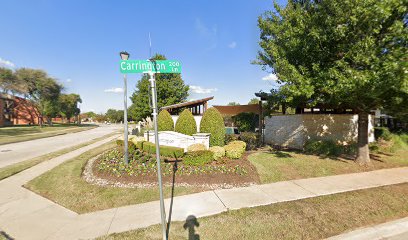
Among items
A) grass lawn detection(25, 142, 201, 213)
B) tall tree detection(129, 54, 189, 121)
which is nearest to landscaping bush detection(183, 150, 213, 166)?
grass lawn detection(25, 142, 201, 213)

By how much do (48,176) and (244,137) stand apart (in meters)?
11.9

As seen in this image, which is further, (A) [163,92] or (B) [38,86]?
(B) [38,86]

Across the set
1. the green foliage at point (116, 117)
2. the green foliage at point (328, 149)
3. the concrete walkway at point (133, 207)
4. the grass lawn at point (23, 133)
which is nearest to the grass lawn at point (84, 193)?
the concrete walkway at point (133, 207)

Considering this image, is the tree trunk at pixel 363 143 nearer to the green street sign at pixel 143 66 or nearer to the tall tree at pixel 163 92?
the green street sign at pixel 143 66

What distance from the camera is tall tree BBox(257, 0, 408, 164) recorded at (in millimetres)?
6047

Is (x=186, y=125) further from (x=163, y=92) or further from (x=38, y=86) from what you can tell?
(x=38, y=86)

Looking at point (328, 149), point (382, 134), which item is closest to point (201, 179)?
point (328, 149)

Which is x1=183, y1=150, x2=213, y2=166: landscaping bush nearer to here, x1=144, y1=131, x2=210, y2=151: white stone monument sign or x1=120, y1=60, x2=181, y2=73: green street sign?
x1=144, y1=131, x2=210, y2=151: white stone monument sign

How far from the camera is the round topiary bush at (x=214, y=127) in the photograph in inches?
451

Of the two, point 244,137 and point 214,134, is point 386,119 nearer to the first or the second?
point 244,137

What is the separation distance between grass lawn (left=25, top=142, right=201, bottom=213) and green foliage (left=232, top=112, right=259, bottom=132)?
588 inches

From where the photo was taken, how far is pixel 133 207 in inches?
207

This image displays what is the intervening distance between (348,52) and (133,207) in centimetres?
845

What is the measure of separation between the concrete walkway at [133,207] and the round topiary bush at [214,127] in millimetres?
5003
